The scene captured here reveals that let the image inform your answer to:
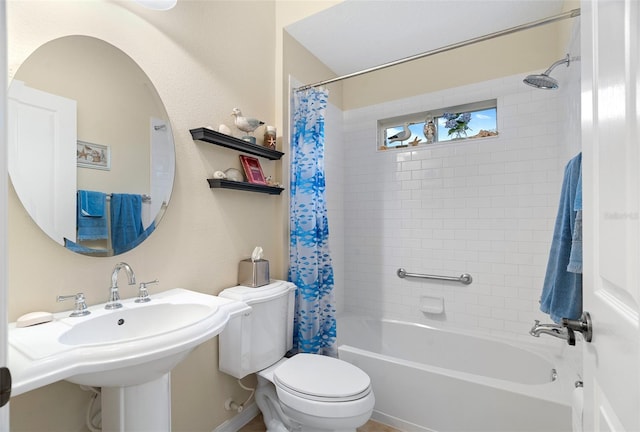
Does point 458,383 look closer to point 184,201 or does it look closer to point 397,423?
point 397,423

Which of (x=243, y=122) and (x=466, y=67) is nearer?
(x=243, y=122)

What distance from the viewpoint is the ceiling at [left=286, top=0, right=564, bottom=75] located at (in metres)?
2.03

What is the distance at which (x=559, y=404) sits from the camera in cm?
148

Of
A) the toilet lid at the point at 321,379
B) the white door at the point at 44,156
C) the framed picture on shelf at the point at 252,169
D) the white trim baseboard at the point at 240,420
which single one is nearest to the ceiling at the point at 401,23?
the framed picture on shelf at the point at 252,169

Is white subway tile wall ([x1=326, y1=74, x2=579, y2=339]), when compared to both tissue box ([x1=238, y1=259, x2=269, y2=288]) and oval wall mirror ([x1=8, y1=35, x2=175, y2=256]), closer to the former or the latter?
tissue box ([x1=238, y1=259, x2=269, y2=288])

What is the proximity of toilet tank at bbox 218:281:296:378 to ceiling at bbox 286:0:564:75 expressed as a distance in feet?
5.96

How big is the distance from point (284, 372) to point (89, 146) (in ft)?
4.45

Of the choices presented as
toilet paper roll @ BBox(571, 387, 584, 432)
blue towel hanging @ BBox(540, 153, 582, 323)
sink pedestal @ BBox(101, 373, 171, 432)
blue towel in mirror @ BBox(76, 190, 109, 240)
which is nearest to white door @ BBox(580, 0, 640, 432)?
toilet paper roll @ BBox(571, 387, 584, 432)

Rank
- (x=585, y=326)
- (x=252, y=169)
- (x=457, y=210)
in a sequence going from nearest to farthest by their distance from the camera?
(x=585, y=326)
(x=252, y=169)
(x=457, y=210)

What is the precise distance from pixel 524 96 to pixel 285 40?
1782mm

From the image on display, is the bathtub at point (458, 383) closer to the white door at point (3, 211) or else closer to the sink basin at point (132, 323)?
the sink basin at point (132, 323)

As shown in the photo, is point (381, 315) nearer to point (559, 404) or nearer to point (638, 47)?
point (559, 404)

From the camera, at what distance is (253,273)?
5.95ft

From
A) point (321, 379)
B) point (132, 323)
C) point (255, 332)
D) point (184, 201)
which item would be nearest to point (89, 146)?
point (184, 201)
